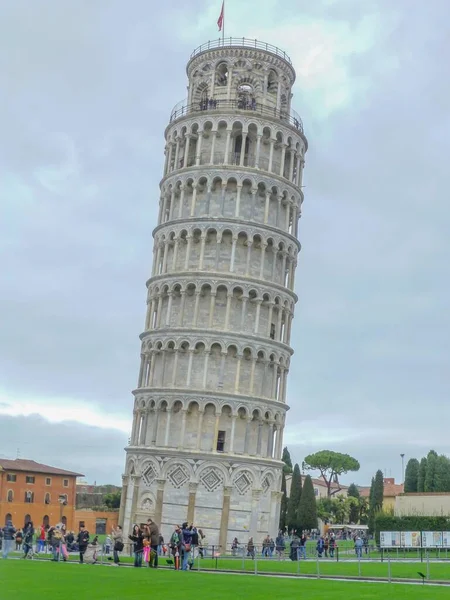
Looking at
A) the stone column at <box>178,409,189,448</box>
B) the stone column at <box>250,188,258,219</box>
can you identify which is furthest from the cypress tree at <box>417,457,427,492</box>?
the stone column at <box>250,188,258,219</box>

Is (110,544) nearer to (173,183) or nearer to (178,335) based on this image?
(178,335)

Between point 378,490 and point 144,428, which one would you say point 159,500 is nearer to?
point 144,428

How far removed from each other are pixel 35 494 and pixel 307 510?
31.8 metres

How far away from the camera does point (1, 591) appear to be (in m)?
19.1

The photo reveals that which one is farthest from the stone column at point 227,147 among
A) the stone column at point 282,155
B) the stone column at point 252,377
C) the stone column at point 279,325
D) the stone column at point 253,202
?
the stone column at point 252,377

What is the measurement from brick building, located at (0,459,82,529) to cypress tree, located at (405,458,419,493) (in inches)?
1429

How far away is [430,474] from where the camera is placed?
265 ft

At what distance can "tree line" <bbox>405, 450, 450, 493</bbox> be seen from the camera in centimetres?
7981

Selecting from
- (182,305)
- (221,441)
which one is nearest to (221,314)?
(182,305)

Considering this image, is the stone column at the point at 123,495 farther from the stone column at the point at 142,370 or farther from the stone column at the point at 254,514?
the stone column at the point at 254,514

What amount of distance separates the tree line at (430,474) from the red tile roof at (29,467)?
132 feet

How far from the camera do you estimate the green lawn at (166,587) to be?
19016 mm

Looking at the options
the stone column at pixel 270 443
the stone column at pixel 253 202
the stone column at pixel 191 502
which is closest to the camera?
the stone column at pixel 191 502

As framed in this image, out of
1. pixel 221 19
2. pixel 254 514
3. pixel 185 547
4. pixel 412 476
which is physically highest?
pixel 221 19
